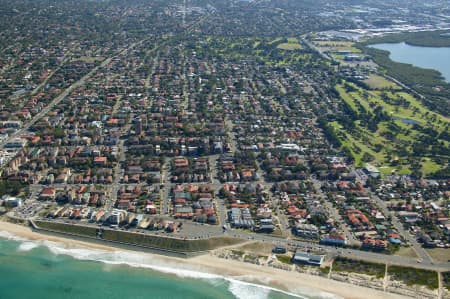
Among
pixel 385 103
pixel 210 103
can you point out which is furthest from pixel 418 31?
pixel 210 103

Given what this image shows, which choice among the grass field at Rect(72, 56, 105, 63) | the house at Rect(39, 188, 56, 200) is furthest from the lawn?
the grass field at Rect(72, 56, 105, 63)

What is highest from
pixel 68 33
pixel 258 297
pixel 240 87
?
pixel 68 33

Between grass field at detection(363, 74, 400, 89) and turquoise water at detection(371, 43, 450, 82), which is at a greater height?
turquoise water at detection(371, 43, 450, 82)

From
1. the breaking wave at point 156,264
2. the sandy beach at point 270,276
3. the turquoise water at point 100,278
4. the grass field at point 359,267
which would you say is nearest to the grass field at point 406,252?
the grass field at point 359,267

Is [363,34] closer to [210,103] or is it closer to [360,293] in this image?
[210,103]

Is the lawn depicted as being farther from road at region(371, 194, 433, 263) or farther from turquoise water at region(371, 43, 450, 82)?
turquoise water at region(371, 43, 450, 82)

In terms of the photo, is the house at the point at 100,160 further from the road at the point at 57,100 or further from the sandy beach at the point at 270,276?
the sandy beach at the point at 270,276
